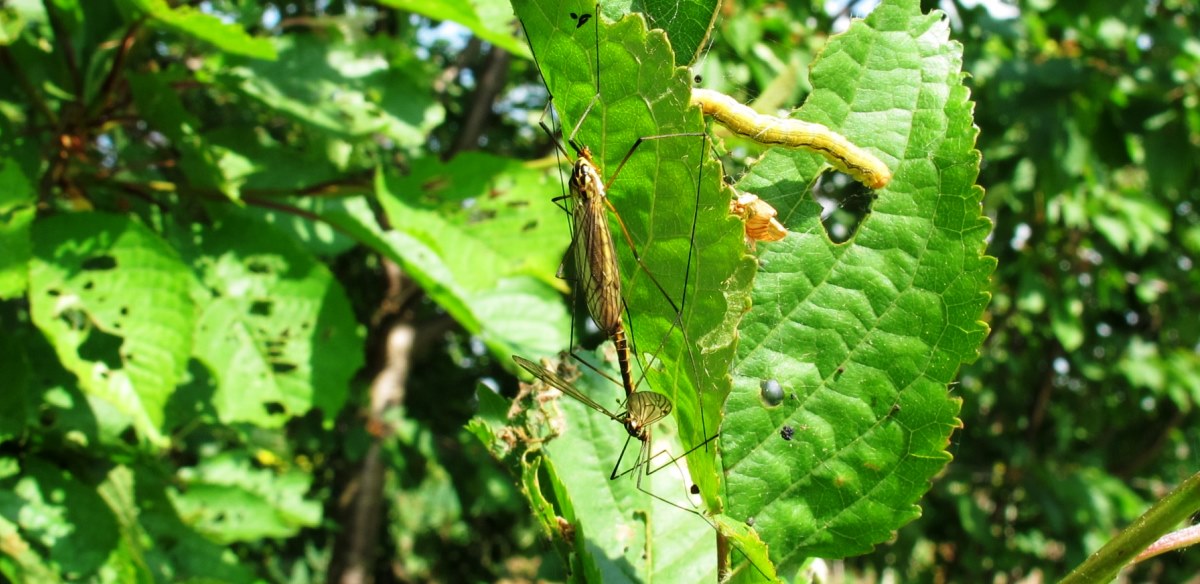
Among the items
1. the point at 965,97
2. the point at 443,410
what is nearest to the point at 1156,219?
the point at 443,410

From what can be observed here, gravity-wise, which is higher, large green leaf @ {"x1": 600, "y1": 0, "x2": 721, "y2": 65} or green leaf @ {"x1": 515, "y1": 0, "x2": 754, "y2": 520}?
large green leaf @ {"x1": 600, "y1": 0, "x2": 721, "y2": 65}

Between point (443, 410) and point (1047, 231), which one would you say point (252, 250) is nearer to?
point (443, 410)

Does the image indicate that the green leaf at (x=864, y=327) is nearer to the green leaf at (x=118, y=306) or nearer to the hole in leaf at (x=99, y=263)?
the green leaf at (x=118, y=306)

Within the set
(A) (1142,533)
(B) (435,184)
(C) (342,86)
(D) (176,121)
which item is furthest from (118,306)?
(A) (1142,533)

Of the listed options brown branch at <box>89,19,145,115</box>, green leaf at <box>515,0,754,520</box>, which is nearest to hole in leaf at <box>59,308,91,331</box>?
brown branch at <box>89,19,145,115</box>

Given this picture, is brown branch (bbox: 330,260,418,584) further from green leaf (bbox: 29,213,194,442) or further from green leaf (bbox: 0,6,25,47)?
green leaf (bbox: 29,213,194,442)

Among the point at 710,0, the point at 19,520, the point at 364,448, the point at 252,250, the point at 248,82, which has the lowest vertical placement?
the point at 364,448

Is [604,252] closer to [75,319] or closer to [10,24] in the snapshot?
[75,319]
